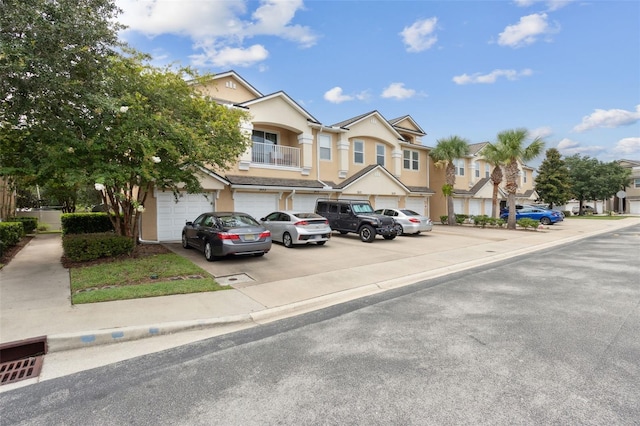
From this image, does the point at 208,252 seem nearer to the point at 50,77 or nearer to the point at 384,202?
the point at 50,77

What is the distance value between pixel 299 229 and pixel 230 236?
3.83 metres

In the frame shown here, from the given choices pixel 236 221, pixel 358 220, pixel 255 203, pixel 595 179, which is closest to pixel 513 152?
pixel 358 220

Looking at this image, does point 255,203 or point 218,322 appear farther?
point 255,203

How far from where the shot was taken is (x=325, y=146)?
21391 millimetres

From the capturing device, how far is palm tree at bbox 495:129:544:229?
2305 centimetres

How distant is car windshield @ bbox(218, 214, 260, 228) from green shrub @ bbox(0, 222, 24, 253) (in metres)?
7.39

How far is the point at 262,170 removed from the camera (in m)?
18.5

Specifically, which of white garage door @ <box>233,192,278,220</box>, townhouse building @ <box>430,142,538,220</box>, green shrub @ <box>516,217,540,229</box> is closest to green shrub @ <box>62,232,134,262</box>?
white garage door @ <box>233,192,278,220</box>

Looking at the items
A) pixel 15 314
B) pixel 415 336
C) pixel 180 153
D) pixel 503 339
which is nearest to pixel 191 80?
pixel 180 153

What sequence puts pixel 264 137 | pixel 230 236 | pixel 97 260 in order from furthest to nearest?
pixel 264 137 < pixel 97 260 < pixel 230 236

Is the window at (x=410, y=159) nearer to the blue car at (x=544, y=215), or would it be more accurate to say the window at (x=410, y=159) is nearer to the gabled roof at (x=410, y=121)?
the gabled roof at (x=410, y=121)

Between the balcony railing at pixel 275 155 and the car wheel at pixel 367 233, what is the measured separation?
21.2 ft

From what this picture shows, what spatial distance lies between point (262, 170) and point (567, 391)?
1660cm

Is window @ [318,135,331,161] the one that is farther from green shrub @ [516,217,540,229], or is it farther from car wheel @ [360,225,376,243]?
green shrub @ [516,217,540,229]
